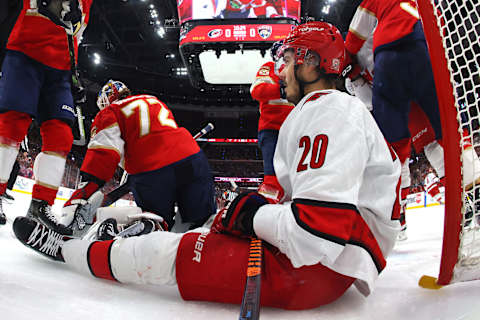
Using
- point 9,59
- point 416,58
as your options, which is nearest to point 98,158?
point 9,59

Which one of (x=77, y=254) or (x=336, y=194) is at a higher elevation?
(x=336, y=194)

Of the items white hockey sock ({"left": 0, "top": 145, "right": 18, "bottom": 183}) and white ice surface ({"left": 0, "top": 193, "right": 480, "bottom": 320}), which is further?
white hockey sock ({"left": 0, "top": 145, "right": 18, "bottom": 183})

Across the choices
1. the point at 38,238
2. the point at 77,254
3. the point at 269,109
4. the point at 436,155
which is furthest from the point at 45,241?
the point at 269,109

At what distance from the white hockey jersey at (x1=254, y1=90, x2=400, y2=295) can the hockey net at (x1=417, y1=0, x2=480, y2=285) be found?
0.50 ft

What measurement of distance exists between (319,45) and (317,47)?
Result: 0.5 inches

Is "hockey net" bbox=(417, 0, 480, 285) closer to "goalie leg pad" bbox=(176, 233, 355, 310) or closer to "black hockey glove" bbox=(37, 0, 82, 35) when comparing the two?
"goalie leg pad" bbox=(176, 233, 355, 310)

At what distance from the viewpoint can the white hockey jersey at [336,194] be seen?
2.65ft

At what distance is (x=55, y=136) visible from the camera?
1911 millimetres

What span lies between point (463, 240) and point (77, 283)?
1.13 m

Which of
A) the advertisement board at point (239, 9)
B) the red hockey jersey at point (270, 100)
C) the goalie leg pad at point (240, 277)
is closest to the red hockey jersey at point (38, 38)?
the goalie leg pad at point (240, 277)

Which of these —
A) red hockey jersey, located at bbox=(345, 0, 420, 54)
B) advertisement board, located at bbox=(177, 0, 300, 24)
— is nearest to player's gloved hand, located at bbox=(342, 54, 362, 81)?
red hockey jersey, located at bbox=(345, 0, 420, 54)

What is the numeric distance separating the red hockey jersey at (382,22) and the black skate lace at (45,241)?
1.89 m

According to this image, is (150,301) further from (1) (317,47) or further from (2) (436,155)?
(2) (436,155)

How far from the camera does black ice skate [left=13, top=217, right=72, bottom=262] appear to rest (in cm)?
125
